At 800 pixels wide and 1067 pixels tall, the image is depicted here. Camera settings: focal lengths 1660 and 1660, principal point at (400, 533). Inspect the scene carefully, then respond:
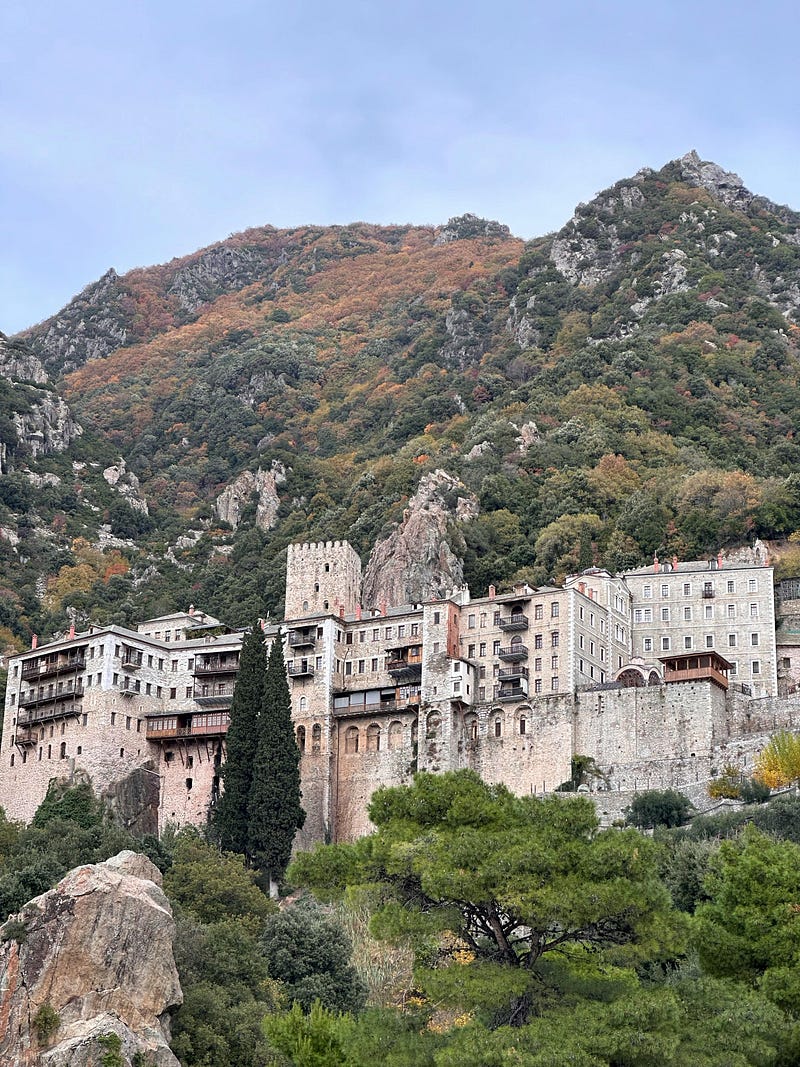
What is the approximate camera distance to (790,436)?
125875mm

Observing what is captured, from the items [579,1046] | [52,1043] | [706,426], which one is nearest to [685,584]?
[706,426]

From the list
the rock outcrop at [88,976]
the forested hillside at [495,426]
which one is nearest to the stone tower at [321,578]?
the forested hillside at [495,426]

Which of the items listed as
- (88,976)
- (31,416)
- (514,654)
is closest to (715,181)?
(31,416)

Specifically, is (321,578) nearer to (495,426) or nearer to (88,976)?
(495,426)

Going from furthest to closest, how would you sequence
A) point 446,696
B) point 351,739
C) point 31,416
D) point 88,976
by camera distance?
1. point 31,416
2. point 351,739
3. point 446,696
4. point 88,976

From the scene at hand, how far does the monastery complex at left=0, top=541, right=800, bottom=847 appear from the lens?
80.8 metres

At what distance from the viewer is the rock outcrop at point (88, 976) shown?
169 ft

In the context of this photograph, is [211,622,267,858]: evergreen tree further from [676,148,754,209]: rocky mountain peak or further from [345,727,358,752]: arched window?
[676,148,754,209]: rocky mountain peak

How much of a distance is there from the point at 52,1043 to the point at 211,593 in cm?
6985

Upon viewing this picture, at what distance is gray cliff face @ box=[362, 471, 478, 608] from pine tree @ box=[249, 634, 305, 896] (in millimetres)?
20946

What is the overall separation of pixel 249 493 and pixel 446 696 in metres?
59.3

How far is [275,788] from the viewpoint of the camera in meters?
78.6

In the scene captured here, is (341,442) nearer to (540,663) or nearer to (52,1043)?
(540,663)

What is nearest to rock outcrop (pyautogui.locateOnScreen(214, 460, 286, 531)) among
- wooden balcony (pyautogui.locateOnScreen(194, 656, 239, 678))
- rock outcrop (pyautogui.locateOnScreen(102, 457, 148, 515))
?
rock outcrop (pyautogui.locateOnScreen(102, 457, 148, 515))
